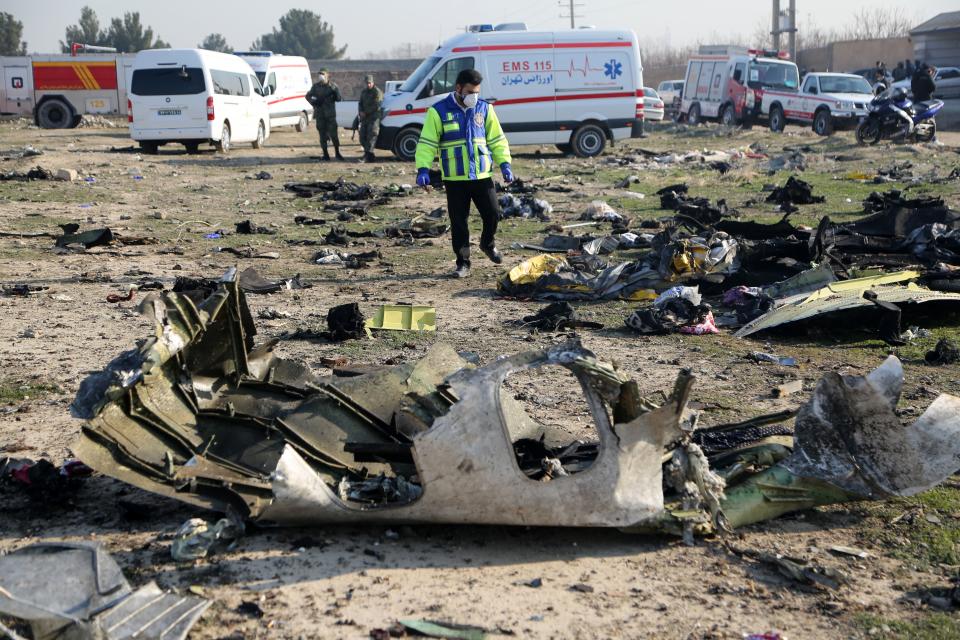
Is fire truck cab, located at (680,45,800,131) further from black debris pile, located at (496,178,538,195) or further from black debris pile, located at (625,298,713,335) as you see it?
black debris pile, located at (625,298,713,335)

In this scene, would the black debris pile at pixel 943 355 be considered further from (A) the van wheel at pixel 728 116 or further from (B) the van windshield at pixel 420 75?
(A) the van wheel at pixel 728 116

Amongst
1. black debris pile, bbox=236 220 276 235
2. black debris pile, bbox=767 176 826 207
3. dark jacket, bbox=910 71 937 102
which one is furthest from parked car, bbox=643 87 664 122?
black debris pile, bbox=236 220 276 235

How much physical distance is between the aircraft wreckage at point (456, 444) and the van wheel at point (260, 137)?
21079 millimetres

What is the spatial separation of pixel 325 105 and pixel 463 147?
42.0 ft

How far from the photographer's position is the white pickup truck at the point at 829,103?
1035 inches

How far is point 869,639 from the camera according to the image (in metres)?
3.14

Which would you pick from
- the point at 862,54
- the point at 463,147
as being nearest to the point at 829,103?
the point at 463,147

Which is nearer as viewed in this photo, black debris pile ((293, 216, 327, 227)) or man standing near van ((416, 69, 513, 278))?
man standing near van ((416, 69, 513, 278))

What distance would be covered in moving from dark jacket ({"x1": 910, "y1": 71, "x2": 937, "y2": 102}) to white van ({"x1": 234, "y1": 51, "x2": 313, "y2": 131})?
1620 centimetres

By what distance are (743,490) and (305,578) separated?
5.75ft

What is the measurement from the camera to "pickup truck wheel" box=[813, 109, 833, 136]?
26.5 meters

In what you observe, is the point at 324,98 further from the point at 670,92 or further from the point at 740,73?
the point at 670,92

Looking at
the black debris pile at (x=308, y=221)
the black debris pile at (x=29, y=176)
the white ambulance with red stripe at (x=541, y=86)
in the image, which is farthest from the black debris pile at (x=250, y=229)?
the white ambulance with red stripe at (x=541, y=86)

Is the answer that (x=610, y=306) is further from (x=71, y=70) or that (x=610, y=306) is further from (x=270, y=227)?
(x=71, y=70)
